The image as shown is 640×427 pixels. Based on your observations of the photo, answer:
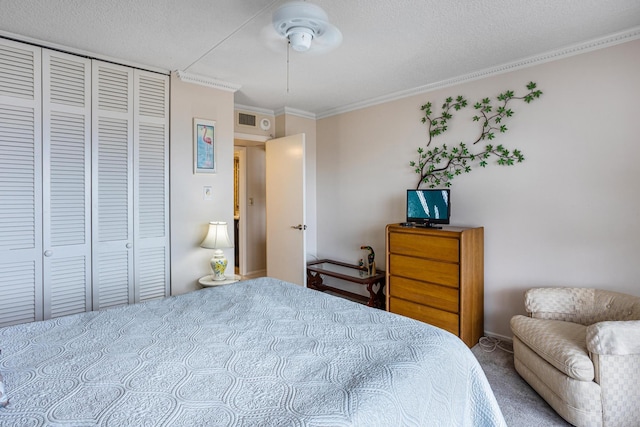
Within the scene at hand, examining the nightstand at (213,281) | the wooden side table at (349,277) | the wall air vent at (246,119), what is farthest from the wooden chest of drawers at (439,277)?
the wall air vent at (246,119)

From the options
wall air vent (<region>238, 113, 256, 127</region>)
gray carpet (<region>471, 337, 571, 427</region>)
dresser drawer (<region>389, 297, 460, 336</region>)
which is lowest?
gray carpet (<region>471, 337, 571, 427</region>)

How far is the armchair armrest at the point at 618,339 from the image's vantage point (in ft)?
5.82

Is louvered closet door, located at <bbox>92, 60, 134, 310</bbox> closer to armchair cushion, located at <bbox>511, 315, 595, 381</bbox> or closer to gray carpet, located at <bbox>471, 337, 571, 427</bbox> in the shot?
gray carpet, located at <bbox>471, 337, 571, 427</bbox>

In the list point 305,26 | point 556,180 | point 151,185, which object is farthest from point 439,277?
point 151,185

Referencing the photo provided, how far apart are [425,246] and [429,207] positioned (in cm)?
41

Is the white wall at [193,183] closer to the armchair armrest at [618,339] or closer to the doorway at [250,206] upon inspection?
the doorway at [250,206]

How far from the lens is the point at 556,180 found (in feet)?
8.85

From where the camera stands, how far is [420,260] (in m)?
2.98

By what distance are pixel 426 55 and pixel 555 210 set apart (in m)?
1.65

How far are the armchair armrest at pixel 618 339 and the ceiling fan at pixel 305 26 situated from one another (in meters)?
2.22

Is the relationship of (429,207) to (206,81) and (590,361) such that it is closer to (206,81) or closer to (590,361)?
(590,361)

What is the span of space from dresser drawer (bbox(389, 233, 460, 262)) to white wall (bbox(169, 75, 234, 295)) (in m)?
1.72

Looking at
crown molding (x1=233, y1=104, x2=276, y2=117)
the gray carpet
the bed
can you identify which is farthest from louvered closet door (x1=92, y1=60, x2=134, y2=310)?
the gray carpet

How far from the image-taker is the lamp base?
10.5 ft
